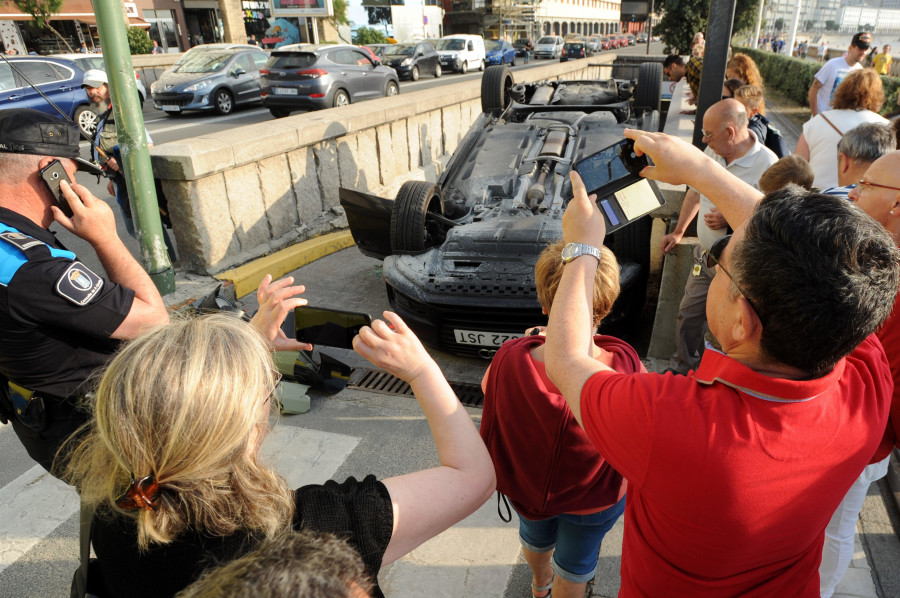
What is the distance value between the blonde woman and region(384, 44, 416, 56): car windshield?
83.9 ft

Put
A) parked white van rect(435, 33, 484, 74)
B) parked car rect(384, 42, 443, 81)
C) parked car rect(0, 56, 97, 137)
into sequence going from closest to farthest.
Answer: parked car rect(0, 56, 97, 137), parked car rect(384, 42, 443, 81), parked white van rect(435, 33, 484, 74)

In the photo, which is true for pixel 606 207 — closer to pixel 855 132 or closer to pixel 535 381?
pixel 535 381

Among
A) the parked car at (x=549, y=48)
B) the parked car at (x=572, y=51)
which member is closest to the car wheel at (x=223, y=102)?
the parked car at (x=572, y=51)

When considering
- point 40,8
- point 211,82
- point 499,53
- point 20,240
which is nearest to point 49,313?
point 20,240

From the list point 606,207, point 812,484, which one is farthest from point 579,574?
point 606,207

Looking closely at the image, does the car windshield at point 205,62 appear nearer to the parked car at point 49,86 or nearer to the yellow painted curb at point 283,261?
the parked car at point 49,86

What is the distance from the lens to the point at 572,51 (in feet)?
119

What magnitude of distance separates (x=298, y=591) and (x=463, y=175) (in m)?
4.73

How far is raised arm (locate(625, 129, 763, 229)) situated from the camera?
1.53 meters

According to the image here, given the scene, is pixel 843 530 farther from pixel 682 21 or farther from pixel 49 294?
pixel 682 21

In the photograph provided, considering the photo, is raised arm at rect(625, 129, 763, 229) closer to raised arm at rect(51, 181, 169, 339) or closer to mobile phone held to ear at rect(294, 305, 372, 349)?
mobile phone held to ear at rect(294, 305, 372, 349)

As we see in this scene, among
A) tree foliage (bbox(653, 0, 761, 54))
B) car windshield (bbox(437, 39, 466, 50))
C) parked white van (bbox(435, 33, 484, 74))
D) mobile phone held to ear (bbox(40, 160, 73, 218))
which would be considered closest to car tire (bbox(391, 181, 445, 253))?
mobile phone held to ear (bbox(40, 160, 73, 218))

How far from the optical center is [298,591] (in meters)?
0.71

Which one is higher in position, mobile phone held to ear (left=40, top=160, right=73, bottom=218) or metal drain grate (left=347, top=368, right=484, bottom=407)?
mobile phone held to ear (left=40, top=160, right=73, bottom=218)
